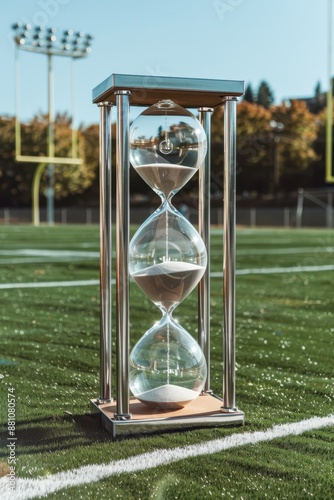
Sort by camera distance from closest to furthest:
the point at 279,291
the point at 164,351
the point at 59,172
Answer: the point at 164,351, the point at 279,291, the point at 59,172

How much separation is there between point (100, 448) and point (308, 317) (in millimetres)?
3917

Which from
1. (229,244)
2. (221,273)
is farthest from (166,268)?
(221,273)

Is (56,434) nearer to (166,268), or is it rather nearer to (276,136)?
(166,268)

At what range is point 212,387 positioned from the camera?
12.6ft

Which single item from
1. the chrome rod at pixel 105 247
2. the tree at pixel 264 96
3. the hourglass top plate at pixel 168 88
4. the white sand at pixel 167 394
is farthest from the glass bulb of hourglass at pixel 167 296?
the tree at pixel 264 96

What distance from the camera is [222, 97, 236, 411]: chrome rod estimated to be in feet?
9.86

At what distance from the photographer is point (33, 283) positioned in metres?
9.00

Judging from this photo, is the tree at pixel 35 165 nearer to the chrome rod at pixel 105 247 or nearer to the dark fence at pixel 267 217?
the dark fence at pixel 267 217

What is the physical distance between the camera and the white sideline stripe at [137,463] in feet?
7.68

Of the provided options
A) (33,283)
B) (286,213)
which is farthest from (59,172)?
(33,283)

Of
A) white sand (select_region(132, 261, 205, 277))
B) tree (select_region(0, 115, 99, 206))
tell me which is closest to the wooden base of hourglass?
white sand (select_region(132, 261, 205, 277))

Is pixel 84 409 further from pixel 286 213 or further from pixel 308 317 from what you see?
pixel 286 213

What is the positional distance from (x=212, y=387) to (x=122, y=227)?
1.29 metres

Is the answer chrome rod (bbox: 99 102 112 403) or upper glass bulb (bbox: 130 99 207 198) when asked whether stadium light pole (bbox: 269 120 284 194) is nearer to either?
chrome rod (bbox: 99 102 112 403)
